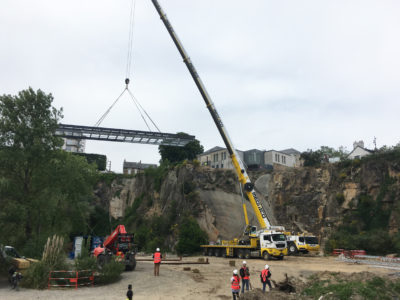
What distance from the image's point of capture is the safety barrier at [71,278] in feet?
55.8

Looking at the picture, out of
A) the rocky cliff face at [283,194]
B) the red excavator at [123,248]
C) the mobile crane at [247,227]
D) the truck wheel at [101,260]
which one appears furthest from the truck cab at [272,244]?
the truck wheel at [101,260]

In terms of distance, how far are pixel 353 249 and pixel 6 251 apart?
32.4 m

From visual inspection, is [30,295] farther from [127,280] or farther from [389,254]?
[389,254]

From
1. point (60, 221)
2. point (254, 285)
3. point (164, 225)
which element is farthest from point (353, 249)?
point (60, 221)

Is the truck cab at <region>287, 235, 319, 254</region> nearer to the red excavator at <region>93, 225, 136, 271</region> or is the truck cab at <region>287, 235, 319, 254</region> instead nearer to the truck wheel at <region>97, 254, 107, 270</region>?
the red excavator at <region>93, 225, 136, 271</region>

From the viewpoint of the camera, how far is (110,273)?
18.4 metres

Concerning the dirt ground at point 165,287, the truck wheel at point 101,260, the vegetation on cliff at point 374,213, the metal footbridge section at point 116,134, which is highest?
the metal footbridge section at point 116,134

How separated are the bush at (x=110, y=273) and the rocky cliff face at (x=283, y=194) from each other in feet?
80.6

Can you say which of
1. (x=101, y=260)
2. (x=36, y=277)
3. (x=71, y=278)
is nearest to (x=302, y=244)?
(x=101, y=260)

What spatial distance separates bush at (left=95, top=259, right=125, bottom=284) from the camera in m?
18.1

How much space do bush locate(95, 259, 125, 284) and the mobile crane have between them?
15466 millimetres

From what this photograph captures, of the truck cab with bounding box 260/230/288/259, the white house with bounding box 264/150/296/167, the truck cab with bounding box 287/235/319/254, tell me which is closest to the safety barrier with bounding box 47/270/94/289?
the truck cab with bounding box 260/230/288/259

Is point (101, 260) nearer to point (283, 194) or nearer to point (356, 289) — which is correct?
point (356, 289)

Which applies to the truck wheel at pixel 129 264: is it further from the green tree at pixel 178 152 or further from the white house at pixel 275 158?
the green tree at pixel 178 152
